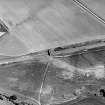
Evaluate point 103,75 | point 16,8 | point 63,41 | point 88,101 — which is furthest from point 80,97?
point 16,8

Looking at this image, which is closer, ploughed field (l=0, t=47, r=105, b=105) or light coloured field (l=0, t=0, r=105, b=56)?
ploughed field (l=0, t=47, r=105, b=105)

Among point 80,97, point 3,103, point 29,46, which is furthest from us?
point 29,46

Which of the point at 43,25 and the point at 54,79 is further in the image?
the point at 43,25

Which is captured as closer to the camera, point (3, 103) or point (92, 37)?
point (3, 103)

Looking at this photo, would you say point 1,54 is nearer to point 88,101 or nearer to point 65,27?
point 65,27

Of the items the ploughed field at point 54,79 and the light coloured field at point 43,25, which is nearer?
the ploughed field at point 54,79

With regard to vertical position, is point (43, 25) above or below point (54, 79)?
above

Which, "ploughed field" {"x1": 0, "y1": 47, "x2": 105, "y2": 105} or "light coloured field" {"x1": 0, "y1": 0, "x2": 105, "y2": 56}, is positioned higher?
"light coloured field" {"x1": 0, "y1": 0, "x2": 105, "y2": 56}

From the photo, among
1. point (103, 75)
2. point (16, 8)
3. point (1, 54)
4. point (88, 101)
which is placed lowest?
point (88, 101)

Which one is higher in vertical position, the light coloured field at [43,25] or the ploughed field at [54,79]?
the light coloured field at [43,25]

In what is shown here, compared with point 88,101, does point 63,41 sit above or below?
above

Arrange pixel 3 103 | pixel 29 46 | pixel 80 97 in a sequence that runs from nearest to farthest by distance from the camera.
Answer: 1. pixel 3 103
2. pixel 80 97
3. pixel 29 46
